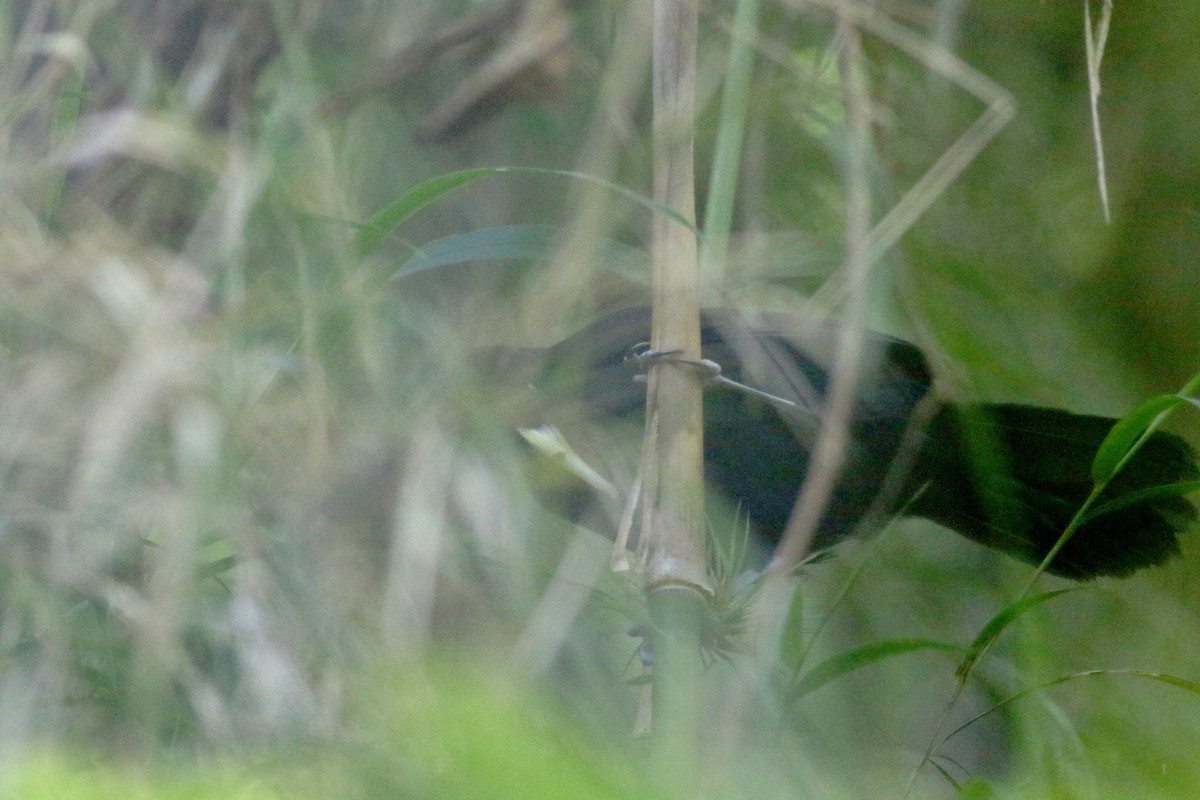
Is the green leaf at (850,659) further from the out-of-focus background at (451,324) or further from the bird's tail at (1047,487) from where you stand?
the bird's tail at (1047,487)

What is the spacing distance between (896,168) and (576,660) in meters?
0.53

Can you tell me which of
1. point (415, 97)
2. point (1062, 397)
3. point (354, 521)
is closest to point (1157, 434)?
point (1062, 397)

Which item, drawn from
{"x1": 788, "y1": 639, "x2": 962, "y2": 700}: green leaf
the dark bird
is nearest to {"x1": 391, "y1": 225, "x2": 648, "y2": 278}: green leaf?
the dark bird

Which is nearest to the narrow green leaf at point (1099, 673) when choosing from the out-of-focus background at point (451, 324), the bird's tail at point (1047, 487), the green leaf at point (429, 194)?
the out-of-focus background at point (451, 324)

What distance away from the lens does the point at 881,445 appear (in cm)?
89

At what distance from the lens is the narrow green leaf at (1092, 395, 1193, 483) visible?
50cm

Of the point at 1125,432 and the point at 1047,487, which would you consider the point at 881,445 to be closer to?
the point at 1047,487

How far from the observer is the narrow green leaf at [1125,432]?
50 cm

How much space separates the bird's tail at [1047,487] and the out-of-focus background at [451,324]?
5 centimetres

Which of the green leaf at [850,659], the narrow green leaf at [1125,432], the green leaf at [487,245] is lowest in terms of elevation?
the green leaf at [850,659]

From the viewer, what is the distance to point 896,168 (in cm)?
88

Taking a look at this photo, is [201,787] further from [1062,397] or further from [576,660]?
[1062,397]

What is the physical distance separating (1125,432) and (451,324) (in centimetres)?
59

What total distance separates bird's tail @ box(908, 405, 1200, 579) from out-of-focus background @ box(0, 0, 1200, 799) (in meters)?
0.05
